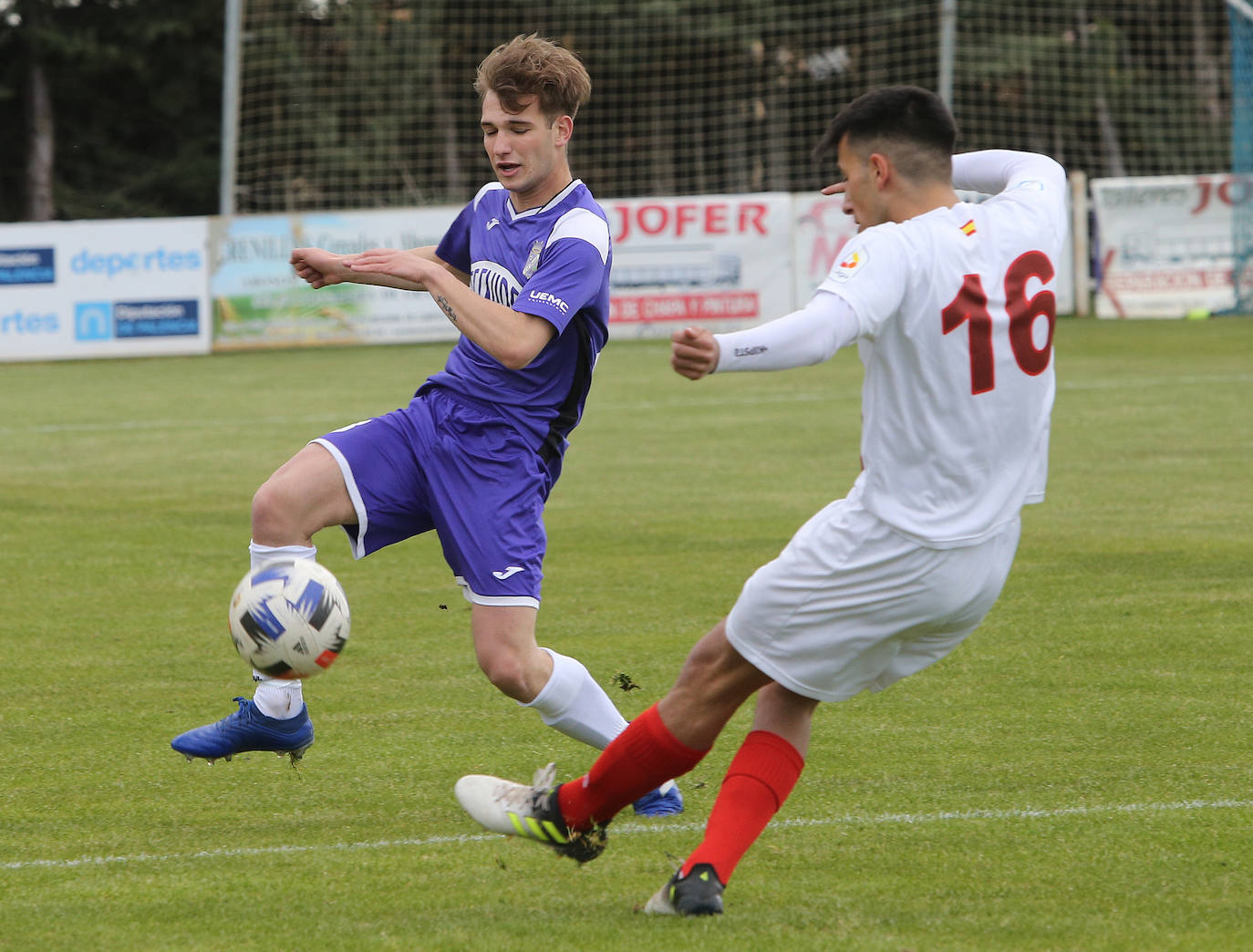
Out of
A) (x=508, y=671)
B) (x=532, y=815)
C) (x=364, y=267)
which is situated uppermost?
(x=364, y=267)

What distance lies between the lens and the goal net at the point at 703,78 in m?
30.4

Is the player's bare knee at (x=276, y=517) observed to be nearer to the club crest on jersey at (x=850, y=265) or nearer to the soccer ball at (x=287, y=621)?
the soccer ball at (x=287, y=621)

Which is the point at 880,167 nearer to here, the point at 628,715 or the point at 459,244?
the point at 459,244

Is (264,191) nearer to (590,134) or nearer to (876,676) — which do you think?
(590,134)

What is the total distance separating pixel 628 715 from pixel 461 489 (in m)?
1.26

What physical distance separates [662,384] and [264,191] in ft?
43.2

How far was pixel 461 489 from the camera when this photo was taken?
14.8 ft

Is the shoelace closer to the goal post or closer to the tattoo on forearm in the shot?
the tattoo on forearm

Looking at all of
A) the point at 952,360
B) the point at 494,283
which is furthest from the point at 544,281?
the point at 952,360

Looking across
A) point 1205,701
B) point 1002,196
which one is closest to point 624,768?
point 1002,196

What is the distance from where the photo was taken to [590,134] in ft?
107

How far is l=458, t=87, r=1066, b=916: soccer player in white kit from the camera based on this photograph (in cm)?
335

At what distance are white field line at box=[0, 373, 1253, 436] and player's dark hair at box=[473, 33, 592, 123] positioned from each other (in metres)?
9.39

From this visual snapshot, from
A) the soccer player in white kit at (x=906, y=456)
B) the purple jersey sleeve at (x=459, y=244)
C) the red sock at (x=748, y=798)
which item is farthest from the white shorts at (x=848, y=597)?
the purple jersey sleeve at (x=459, y=244)
